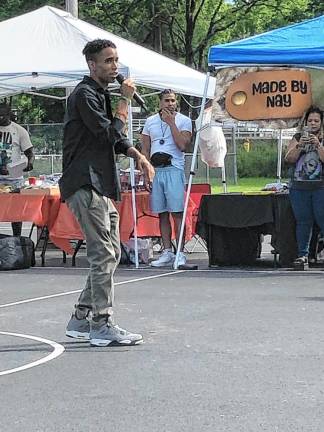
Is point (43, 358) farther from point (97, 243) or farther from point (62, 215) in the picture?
point (62, 215)

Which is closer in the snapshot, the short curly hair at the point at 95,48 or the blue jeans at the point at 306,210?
the short curly hair at the point at 95,48

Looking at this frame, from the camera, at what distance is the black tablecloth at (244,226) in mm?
11273

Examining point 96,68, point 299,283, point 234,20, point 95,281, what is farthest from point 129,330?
point 234,20

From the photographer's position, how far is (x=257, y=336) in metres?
7.12

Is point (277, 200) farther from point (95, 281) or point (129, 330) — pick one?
point (95, 281)

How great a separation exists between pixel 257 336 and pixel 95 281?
4.27ft

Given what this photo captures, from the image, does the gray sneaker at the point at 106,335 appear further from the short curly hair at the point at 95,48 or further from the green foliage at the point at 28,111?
the green foliage at the point at 28,111

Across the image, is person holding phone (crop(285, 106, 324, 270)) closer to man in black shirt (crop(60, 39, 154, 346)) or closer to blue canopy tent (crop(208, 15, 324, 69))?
blue canopy tent (crop(208, 15, 324, 69))

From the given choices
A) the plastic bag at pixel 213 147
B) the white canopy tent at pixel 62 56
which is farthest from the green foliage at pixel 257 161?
the white canopy tent at pixel 62 56

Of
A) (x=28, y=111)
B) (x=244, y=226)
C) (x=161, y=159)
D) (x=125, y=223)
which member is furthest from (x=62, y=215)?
(x=28, y=111)

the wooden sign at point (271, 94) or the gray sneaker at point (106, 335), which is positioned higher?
the wooden sign at point (271, 94)

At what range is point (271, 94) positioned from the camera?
11953 millimetres

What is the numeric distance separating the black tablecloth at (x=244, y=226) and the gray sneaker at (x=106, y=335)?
4.69m

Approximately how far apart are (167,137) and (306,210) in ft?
6.24
